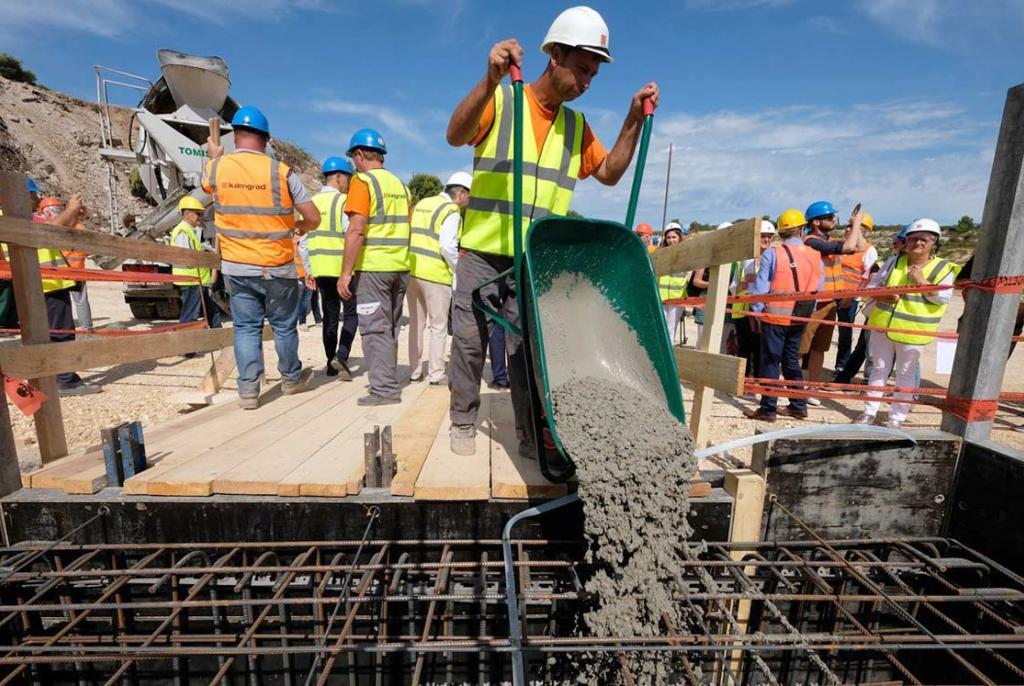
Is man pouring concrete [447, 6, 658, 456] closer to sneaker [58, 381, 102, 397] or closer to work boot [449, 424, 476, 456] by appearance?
work boot [449, 424, 476, 456]

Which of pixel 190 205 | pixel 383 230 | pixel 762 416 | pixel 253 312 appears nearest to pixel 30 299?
pixel 253 312

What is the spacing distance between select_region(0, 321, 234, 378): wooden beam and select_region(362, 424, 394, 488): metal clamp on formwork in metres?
1.51

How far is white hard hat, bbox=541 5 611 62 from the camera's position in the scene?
212cm

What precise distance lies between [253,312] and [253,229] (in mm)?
579

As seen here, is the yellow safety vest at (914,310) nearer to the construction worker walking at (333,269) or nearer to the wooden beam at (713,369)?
the wooden beam at (713,369)

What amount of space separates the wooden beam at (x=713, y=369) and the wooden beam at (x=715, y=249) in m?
0.46

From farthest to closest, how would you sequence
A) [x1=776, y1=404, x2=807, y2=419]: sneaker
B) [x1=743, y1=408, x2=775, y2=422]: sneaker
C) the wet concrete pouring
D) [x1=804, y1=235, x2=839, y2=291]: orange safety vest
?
1. [x1=804, y1=235, x2=839, y2=291]: orange safety vest
2. [x1=776, y1=404, x2=807, y2=419]: sneaker
3. [x1=743, y1=408, x2=775, y2=422]: sneaker
4. the wet concrete pouring

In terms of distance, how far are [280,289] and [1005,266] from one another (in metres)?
4.15

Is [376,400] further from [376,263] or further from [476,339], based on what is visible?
[476,339]

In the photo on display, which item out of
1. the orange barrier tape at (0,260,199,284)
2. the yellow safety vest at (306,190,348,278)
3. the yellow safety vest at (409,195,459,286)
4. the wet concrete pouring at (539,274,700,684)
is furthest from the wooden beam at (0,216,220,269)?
the wet concrete pouring at (539,274,700,684)

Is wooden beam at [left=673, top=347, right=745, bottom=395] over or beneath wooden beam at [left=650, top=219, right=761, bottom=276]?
beneath

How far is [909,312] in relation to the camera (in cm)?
428

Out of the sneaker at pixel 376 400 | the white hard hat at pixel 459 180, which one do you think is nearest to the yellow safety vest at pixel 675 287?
the white hard hat at pixel 459 180

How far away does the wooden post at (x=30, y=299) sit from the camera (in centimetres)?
229
